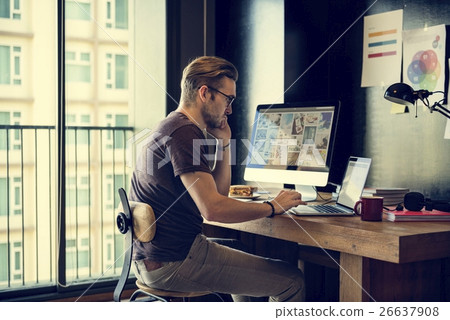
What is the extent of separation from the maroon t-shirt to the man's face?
0.53 feet

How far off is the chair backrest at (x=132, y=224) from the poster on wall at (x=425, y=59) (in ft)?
4.49

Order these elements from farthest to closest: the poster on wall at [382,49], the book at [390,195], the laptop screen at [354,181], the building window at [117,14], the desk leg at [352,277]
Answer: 1. the building window at [117,14]
2. the poster on wall at [382,49]
3. the book at [390,195]
4. the laptop screen at [354,181]
5. the desk leg at [352,277]

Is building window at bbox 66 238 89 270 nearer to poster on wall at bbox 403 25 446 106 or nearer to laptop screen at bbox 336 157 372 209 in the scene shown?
laptop screen at bbox 336 157 372 209

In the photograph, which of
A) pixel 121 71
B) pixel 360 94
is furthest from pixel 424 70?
pixel 121 71

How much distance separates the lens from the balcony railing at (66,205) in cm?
327

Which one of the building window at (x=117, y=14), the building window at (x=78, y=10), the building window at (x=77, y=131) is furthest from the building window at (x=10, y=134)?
the building window at (x=117, y=14)

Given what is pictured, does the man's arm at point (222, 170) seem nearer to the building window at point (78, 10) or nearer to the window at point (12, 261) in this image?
the building window at point (78, 10)

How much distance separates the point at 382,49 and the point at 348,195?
884 mm

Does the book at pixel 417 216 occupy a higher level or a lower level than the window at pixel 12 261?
higher

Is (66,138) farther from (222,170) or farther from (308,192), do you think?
(308,192)

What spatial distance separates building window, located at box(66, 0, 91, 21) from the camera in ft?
10.6
